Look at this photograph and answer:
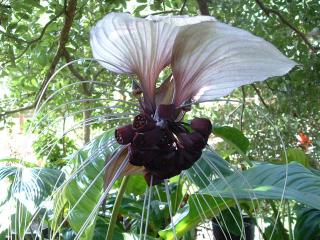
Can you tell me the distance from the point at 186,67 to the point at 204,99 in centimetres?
3

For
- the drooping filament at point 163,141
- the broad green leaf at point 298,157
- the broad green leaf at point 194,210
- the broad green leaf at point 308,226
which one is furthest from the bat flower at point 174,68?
the broad green leaf at point 298,157

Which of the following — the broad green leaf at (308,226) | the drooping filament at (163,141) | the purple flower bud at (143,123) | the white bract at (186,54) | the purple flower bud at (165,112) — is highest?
the white bract at (186,54)

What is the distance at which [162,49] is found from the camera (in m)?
0.41

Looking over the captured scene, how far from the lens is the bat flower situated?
0.37 m

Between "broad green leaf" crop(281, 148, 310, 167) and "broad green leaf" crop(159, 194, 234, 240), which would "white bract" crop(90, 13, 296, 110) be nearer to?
"broad green leaf" crop(159, 194, 234, 240)

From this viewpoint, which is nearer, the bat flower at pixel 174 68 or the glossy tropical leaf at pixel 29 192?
the bat flower at pixel 174 68

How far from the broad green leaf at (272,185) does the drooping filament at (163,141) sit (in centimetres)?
9

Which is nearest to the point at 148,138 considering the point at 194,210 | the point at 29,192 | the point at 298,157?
the point at 194,210

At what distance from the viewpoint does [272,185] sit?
0.63m

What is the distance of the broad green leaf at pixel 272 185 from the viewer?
534 millimetres

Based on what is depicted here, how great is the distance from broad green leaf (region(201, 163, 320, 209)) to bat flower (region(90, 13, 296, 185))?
10 cm

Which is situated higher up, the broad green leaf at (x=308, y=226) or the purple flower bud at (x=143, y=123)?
the purple flower bud at (x=143, y=123)

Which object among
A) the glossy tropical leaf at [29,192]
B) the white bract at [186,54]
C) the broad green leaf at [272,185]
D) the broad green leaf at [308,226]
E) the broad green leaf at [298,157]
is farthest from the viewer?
the broad green leaf at [298,157]

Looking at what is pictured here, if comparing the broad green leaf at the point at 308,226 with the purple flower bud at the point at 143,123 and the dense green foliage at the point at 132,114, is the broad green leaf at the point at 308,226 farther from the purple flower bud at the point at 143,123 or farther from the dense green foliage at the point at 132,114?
the purple flower bud at the point at 143,123
